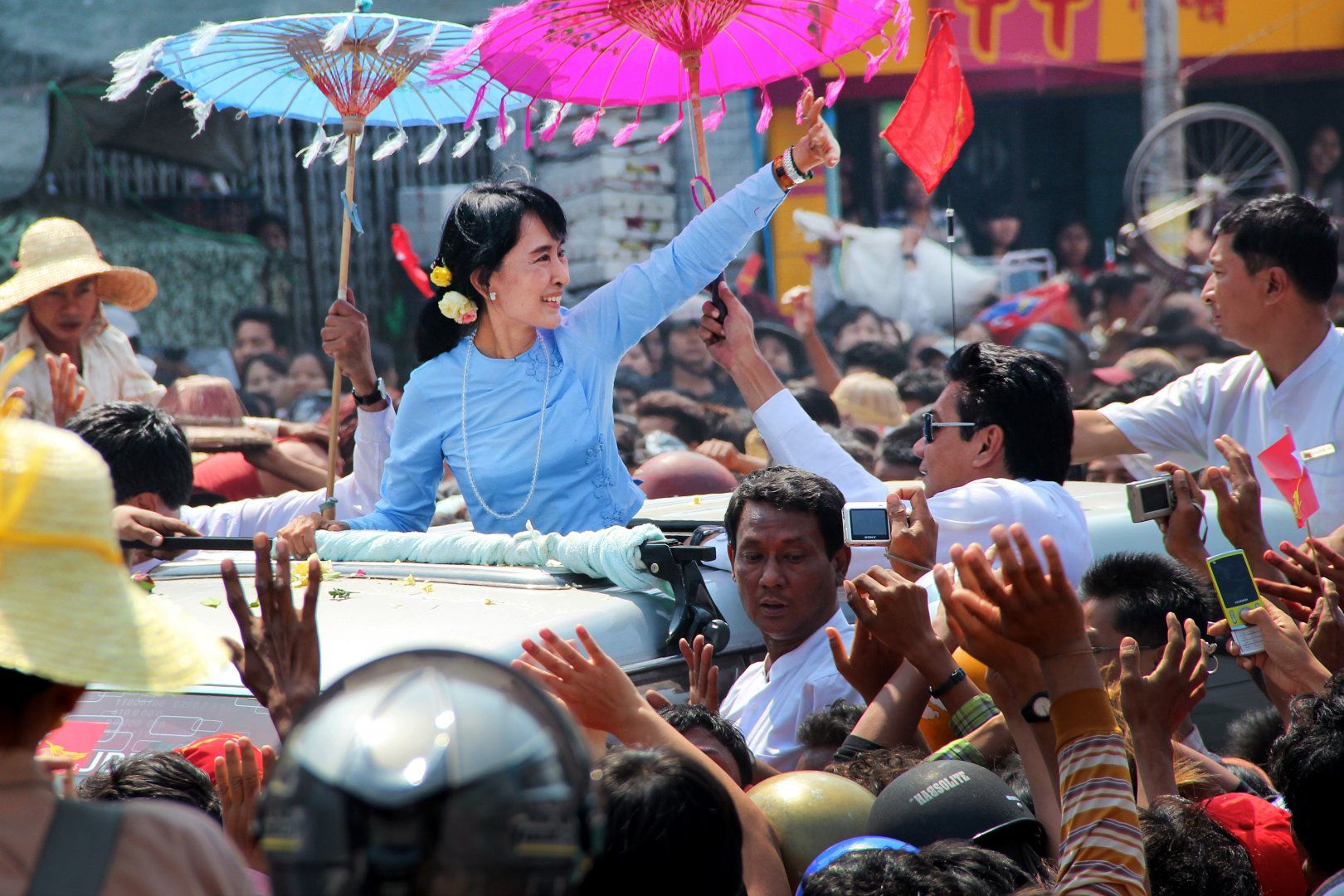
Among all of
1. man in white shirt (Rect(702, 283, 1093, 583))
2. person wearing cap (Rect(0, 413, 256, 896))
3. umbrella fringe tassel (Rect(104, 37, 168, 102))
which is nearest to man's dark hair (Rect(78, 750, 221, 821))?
person wearing cap (Rect(0, 413, 256, 896))

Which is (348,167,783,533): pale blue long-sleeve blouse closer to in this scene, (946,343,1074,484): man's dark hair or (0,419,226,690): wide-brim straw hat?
(946,343,1074,484): man's dark hair

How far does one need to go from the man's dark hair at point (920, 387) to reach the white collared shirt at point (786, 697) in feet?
14.1

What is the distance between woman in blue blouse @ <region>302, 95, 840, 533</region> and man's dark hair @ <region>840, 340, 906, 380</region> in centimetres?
689

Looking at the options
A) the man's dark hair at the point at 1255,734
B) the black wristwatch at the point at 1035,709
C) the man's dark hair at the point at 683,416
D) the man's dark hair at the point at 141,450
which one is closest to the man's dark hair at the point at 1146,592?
the man's dark hair at the point at 1255,734

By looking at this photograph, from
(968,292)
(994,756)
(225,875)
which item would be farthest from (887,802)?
(968,292)

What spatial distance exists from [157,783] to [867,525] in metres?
1.54

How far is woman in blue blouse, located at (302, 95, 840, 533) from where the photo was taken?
372cm

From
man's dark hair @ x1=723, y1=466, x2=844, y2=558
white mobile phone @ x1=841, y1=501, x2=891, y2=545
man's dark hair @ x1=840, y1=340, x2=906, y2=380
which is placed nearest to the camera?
white mobile phone @ x1=841, y1=501, x2=891, y2=545

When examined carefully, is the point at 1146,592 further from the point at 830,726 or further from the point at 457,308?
the point at 457,308

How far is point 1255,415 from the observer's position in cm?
404

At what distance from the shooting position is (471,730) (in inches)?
42.6

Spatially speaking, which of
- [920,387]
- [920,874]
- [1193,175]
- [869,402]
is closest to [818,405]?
[869,402]

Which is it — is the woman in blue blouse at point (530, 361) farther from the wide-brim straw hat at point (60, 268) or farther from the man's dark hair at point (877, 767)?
the wide-brim straw hat at point (60, 268)

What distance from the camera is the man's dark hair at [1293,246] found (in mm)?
3984
